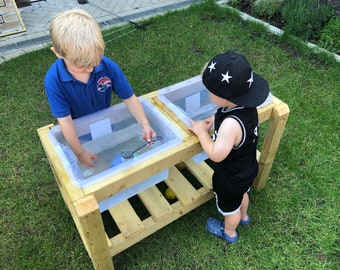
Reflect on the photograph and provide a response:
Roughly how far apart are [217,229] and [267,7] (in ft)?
10.4

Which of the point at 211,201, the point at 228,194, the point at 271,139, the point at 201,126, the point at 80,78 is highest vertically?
the point at 80,78

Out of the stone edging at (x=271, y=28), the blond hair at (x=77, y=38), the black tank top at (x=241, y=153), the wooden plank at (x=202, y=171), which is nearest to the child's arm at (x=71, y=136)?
the blond hair at (x=77, y=38)

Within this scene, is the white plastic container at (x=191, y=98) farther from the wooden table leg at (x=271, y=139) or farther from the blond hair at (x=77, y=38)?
the blond hair at (x=77, y=38)

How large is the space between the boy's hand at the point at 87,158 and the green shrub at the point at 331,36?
2.97 meters

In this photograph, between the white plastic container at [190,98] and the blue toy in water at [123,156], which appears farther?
the white plastic container at [190,98]

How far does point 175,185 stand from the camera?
6.53 ft

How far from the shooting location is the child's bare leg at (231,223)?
1779 millimetres

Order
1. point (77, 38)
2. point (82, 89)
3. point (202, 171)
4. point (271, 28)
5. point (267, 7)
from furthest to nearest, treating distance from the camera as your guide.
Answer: point (267, 7)
point (271, 28)
point (202, 171)
point (82, 89)
point (77, 38)

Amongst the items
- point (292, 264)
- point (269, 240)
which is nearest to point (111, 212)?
point (269, 240)

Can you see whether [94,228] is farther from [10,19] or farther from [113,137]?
[10,19]

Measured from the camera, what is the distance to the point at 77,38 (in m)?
1.28

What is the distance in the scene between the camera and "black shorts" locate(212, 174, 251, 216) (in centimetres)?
161

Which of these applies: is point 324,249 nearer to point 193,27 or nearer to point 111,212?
point 111,212

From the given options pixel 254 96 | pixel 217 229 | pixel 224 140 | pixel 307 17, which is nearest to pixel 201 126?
pixel 224 140
